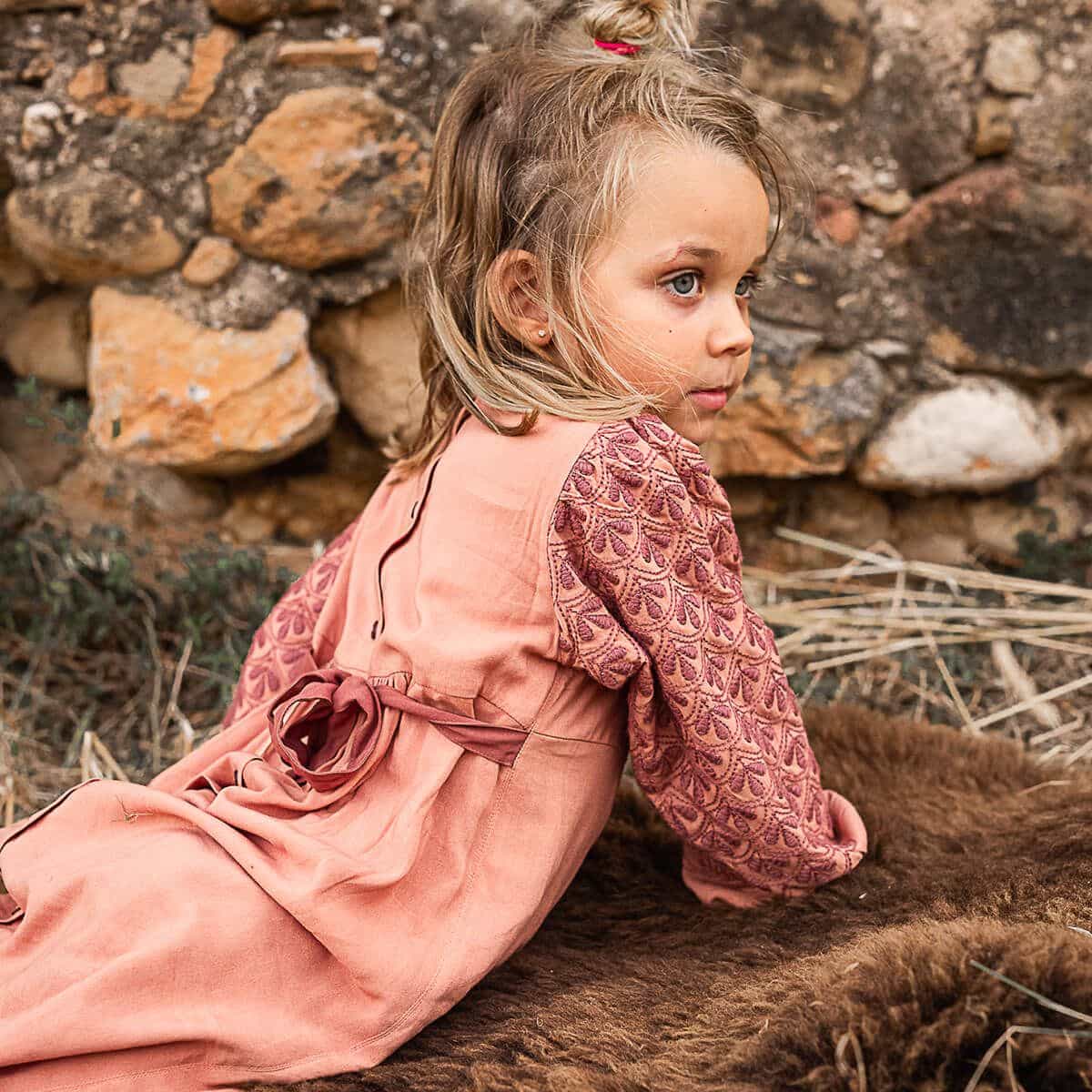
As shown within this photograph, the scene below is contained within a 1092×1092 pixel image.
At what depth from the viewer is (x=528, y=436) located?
1.29 metres

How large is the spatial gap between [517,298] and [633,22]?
1.26 ft

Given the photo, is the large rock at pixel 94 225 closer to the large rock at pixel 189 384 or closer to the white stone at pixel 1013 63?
the large rock at pixel 189 384

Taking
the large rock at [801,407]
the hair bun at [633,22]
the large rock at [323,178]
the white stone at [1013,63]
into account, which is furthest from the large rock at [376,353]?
Result: the white stone at [1013,63]

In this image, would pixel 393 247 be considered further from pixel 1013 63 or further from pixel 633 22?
pixel 1013 63

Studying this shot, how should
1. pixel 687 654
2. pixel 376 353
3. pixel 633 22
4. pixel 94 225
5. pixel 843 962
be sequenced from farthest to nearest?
pixel 376 353 < pixel 94 225 < pixel 633 22 < pixel 687 654 < pixel 843 962

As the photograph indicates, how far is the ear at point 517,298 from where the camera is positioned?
137 cm

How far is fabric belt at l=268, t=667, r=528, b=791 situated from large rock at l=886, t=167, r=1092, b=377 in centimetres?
140

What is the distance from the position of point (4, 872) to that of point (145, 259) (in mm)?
1185

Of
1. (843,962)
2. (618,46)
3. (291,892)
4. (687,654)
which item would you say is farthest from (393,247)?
(843,962)

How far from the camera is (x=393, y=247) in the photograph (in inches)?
84.4

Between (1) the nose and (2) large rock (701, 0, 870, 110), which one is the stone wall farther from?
(1) the nose

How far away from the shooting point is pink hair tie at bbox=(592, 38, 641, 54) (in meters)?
1.44

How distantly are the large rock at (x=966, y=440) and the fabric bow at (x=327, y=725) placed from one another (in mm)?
1328

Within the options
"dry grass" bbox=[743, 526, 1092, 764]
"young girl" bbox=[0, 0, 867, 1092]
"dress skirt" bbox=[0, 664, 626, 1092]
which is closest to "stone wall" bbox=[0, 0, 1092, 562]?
"dry grass" bbox=[743, 526, 1092, 764]
